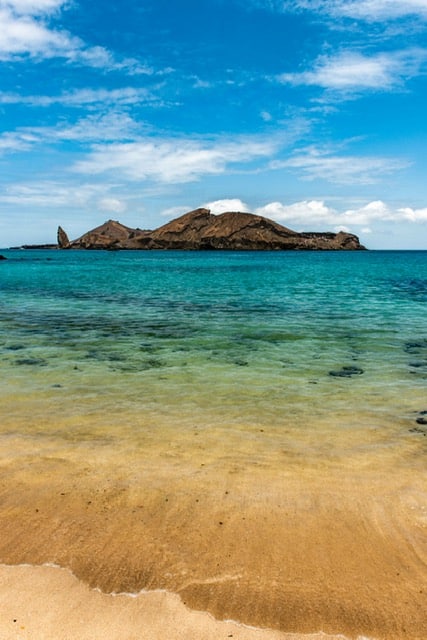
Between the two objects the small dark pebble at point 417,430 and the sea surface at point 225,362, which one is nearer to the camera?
the small dark pebble at point 417,430

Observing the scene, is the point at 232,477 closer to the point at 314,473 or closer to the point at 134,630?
the point at 314,473

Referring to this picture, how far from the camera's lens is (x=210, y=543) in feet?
15.6

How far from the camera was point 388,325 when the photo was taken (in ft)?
65.2

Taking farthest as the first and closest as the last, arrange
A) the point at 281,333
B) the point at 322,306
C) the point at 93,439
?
the point at 322,306 < the point at 281,333 < the point at 93,439

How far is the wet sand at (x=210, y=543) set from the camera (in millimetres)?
3760

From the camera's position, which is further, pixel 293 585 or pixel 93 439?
pixel 93 439

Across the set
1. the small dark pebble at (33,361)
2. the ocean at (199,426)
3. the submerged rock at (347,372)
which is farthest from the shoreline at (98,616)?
the small dark pebble at (33,361)

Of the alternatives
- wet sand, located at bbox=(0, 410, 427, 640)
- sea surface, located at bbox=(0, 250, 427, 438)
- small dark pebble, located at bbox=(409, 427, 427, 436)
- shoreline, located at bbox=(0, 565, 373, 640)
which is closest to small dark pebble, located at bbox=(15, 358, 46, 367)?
sea surface, located at bbox=(0, 250, 427, 438)

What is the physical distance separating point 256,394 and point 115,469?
14.6 ft

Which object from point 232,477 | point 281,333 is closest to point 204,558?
point 232,477

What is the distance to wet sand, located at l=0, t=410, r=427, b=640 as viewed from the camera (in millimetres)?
3760

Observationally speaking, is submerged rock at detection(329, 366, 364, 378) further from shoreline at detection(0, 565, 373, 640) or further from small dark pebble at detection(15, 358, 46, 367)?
shoreline at detection(0, 565, 373, 640)

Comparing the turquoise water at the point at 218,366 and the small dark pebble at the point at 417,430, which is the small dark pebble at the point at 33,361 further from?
the small dark pebble at the point at 417,430

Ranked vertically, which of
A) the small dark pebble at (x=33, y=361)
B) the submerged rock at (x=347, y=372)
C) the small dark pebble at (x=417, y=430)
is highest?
the submerged rock at (x=347, y=372)
